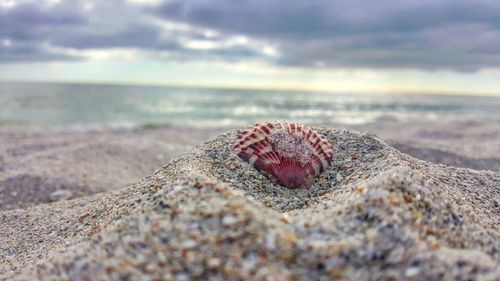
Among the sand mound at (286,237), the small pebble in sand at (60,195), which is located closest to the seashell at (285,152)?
the sand mound at (286,237)

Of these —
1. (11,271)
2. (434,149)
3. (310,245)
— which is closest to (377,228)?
(310,245)

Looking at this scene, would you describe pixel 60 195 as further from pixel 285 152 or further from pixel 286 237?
Answer: pixel 286 237

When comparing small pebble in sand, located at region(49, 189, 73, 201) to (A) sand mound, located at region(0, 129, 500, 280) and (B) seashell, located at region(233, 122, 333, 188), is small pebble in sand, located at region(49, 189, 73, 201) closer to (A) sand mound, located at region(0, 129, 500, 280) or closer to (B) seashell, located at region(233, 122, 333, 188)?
(A) sand mound, located at region(0, 129, 500, 280)

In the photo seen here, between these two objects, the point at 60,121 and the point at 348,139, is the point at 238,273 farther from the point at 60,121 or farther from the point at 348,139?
the point at 60,121

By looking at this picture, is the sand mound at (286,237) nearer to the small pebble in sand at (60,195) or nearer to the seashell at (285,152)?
the seashell at (285,152)

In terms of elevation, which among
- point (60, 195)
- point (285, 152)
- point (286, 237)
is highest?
point (285, 152)

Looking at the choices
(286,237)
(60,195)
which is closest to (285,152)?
(286,237)

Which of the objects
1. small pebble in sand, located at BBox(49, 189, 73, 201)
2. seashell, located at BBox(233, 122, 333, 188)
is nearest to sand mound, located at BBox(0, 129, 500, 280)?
seashell, located at BBox(233, 122, 333, 188)

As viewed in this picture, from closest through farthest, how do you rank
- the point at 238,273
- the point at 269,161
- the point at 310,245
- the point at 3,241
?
the point at 238,273
the point at 310,245
the point at 269,161
the point at 3,241
